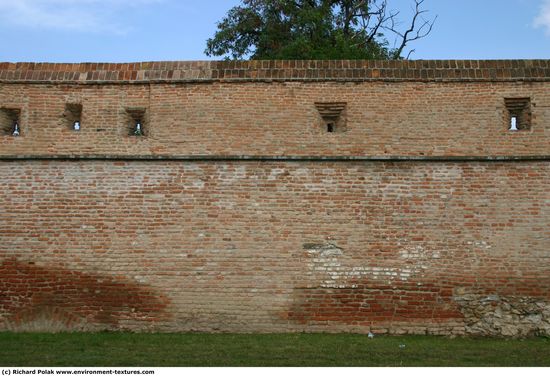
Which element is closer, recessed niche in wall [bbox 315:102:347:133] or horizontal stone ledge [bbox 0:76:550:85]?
horizontal stone ledge [bbox 0:76:550:85]

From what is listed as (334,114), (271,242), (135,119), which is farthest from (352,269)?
(135,119)

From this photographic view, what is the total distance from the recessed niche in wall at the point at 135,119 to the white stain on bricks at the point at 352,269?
3.33 metres

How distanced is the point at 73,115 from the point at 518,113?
7.17 metres

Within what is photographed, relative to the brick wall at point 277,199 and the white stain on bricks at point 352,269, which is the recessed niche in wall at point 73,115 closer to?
the brick wall at point 277,199

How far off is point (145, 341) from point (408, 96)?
5.47 m

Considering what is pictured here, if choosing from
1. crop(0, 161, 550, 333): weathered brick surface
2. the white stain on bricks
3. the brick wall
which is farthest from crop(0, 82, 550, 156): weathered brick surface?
the white stain on bricks

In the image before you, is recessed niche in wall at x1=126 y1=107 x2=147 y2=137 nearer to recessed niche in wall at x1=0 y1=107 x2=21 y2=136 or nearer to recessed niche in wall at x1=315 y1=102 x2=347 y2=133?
recessed niche in wall at x1=0 y1=107 x2=21 y2=136

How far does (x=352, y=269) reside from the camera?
408 inches

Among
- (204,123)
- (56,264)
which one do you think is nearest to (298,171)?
(204,123)

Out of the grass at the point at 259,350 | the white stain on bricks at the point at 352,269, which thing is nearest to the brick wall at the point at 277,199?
the white stain on bricks at the point at 352,269

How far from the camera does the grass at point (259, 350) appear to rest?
822 centimetres

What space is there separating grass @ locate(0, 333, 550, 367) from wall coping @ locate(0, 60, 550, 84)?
13.1ft

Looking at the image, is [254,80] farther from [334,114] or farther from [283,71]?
[334,114]

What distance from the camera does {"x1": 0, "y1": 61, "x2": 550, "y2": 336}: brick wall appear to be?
10297 mm
